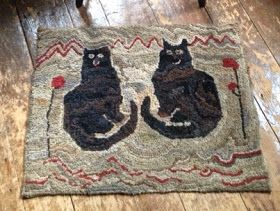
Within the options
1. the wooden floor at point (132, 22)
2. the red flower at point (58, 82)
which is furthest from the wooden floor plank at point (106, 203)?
the red flower at point (58, 82)

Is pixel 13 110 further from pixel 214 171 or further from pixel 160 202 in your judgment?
pixel 214 171

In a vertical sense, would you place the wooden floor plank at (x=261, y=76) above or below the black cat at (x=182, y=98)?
above

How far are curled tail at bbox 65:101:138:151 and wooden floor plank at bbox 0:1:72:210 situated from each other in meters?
0.16

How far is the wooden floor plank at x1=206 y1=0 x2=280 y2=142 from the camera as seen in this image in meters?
1.37

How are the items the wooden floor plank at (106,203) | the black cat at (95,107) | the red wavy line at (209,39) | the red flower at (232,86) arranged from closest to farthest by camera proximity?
the wooden floor plank at (106,203) < the black cat at (95,107) < the red flower at (232,86) < the red wavy line at (209,39)

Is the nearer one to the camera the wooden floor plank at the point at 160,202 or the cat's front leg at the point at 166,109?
the wooden floor plank at the point at 160,202

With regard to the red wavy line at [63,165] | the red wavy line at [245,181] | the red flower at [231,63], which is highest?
the red flower at [231,63]

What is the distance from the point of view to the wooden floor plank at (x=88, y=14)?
1.54 meters

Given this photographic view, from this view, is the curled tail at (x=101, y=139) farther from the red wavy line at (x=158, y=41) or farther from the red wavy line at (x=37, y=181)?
the red wavy line at (x=158, y=41)

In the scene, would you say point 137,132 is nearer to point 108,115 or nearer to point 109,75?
point 108,115

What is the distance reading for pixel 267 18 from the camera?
1574 mm

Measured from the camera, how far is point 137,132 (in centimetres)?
128

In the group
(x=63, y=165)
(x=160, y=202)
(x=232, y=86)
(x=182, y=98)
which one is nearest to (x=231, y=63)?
(x=232, y=86)

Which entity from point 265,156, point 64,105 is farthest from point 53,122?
point 265,156
